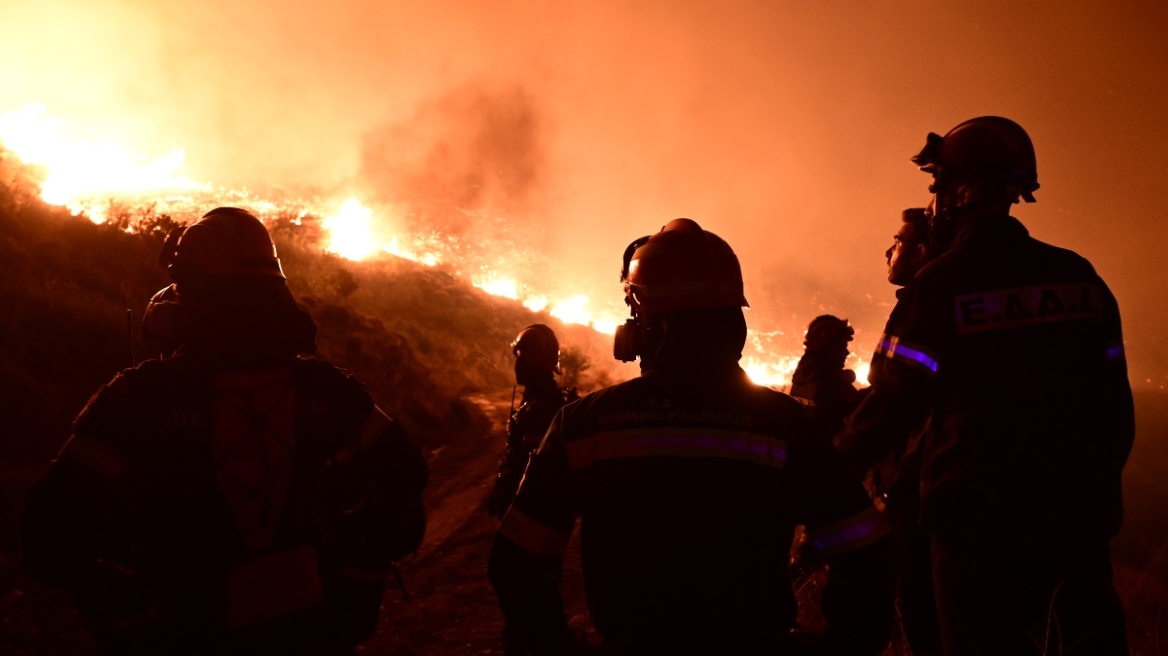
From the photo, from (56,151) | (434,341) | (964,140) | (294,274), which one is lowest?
(964,140)

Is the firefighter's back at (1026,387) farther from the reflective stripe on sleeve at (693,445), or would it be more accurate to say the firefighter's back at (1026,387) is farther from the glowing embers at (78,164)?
the glowing embers at (78,164)

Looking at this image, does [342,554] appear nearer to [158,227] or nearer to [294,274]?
[158,227]

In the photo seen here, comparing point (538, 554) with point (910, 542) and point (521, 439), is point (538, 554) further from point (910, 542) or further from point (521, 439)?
point (521, 439)

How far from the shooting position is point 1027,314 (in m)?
2.84

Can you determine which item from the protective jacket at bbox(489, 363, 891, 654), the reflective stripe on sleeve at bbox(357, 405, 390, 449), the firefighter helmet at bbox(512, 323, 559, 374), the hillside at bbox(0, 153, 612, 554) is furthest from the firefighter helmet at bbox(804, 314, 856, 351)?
the hillside at bbox(0, 153, 612, 554)

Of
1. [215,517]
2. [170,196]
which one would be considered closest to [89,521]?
[215,517]

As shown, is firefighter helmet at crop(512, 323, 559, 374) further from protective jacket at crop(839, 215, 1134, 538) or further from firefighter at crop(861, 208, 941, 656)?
protective jacket at crop(839, 215, 1134, 538)

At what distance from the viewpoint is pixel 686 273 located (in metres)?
2.29

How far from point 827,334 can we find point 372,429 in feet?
15.2

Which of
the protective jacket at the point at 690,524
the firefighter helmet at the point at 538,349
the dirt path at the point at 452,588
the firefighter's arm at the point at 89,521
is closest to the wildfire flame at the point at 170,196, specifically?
the dirt path at the point at 452,588

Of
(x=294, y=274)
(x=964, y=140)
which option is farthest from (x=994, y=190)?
(x=294, y=274)

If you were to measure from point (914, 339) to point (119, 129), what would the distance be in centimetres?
4663

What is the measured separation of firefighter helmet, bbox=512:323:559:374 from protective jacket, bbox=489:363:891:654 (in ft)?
11.3

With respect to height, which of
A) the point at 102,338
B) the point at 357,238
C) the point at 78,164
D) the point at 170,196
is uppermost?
Result: the point at 170,196
